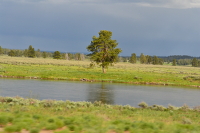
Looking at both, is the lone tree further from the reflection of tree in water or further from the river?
the reflection of tree in water

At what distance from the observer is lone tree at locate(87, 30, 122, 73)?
164 feet

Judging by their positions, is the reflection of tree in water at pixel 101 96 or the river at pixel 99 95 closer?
the reflection of tree in water at pixel 101 96

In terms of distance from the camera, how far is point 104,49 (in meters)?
51.5

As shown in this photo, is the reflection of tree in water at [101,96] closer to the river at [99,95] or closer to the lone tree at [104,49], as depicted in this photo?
the river at [99,95]

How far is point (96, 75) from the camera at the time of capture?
4903 centimetres

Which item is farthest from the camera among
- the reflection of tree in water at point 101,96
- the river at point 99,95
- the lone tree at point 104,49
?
the lone tree at point 104,49

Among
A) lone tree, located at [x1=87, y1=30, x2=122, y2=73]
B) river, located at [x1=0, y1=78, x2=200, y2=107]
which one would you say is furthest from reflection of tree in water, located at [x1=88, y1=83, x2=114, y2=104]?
lone tree, located at [x1=87, y1=30, x2=122, y2=73]

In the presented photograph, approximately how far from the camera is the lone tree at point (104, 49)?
50.1m

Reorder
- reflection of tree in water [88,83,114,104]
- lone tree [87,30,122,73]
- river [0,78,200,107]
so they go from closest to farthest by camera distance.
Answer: reflection of tree in water [88,83,114,104] → river [0,78,200,107] → lone tree [87,30,122,73]

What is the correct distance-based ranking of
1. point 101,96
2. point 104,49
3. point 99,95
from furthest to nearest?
point 104,49
point 99,95
point 101,96

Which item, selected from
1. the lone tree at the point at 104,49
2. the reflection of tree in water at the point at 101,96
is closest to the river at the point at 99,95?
the reflection of tree in water at the point at 101,96

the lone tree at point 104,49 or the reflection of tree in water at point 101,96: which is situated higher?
the lone tree at point 104,49

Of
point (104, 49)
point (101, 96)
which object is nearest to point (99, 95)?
point (101, 96)

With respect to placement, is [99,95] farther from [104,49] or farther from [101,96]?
[104,49]
